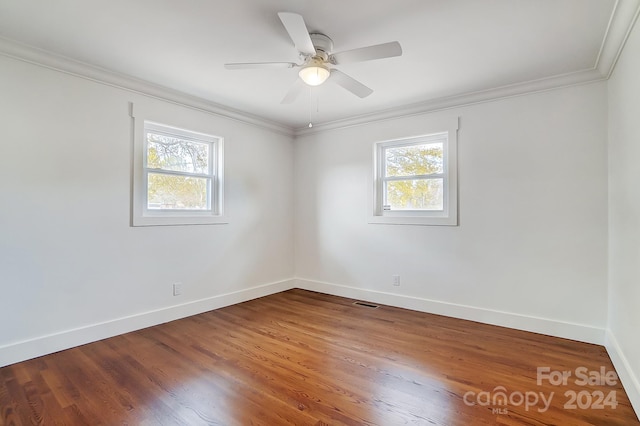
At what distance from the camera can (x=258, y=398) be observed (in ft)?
6.43

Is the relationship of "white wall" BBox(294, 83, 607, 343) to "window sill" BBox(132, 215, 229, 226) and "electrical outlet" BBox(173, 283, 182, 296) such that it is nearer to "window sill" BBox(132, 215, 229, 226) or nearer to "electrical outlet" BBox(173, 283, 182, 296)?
"window sill" BBox(132, 215, 229, 226)

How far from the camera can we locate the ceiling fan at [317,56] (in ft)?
6.18

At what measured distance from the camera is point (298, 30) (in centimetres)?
186

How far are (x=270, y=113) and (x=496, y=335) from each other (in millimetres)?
3568

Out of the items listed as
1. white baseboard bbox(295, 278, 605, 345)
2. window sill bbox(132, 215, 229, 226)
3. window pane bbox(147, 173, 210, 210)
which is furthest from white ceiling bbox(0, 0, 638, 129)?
white baseboard bbox(295, 278, 605, 345)

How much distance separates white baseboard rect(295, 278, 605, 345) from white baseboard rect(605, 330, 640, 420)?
0.20 metres

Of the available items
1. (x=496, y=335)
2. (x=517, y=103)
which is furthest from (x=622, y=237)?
(x=517, y=103)

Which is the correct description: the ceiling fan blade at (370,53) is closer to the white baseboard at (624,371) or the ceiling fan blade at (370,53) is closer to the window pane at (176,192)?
the window pane at (176,192)

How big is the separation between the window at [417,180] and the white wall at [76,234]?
2.17 metres

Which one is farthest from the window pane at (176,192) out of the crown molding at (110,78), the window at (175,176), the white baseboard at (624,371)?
the white baseboard at (624,371)

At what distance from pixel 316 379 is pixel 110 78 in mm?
3132

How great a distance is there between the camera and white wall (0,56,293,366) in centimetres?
241

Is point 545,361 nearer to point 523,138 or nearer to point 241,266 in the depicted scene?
point 523,138

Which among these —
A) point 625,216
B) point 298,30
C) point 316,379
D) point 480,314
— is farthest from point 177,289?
point 625,216
